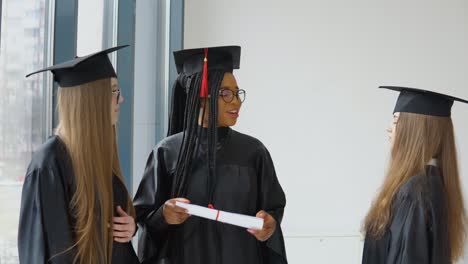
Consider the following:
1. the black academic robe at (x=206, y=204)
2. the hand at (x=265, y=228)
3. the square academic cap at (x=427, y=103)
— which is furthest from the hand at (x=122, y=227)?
the square academic cap at (x=427, y=103)

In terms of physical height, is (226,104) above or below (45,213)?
above

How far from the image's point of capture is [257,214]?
1.80m

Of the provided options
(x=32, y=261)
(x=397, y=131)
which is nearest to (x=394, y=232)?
(x=397, y=131)

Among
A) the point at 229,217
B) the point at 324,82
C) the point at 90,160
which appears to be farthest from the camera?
the point at 324,82

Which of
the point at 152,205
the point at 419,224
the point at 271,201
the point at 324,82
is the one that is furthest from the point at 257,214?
the point at 324,82

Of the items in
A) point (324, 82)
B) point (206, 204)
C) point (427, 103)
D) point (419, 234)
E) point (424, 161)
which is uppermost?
point (324, 82)

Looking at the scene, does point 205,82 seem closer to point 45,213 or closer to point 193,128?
point 193,128

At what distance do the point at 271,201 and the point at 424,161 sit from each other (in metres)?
0.61

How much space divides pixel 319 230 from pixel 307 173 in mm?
439

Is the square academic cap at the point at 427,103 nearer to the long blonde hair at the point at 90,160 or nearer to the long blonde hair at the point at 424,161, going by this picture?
the long blonde hair at the point at 424,161

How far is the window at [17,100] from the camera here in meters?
1.72

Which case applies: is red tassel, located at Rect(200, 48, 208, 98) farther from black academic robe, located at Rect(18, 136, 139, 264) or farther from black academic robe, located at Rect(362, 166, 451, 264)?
black academic robe, located at Rect(362, 166, 451, 264)

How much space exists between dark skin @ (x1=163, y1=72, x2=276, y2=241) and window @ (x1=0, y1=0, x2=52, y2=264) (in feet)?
1.70

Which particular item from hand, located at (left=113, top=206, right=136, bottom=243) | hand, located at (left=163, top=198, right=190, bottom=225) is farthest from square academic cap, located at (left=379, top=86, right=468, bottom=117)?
hand, located at (left=113, top=206, right=136, bottom=243)
